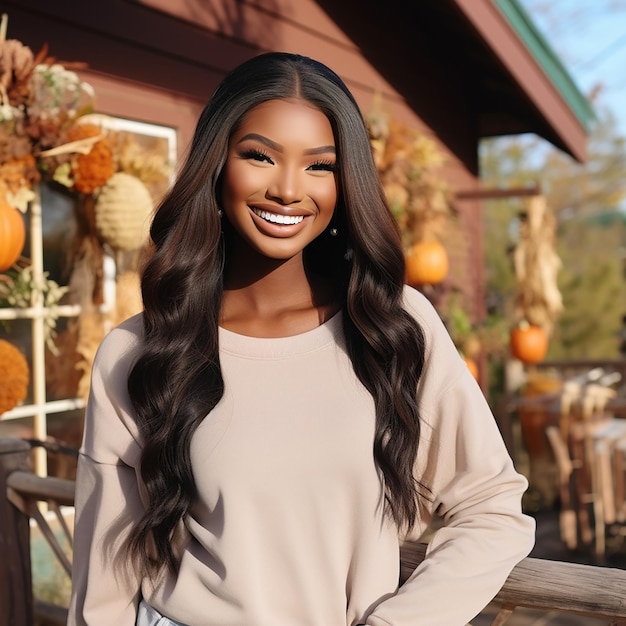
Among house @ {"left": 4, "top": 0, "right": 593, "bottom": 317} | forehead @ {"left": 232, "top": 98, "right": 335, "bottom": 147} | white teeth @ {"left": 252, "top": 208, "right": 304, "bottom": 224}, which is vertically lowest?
white teeth @ {"left": 252, "top": 208, "right": 304, "bottom": 224}

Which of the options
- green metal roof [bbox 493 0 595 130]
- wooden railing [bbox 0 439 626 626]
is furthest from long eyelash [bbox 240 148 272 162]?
green metal roof [bbox 493 0 595 130]

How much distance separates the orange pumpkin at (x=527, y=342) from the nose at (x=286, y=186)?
518 cm

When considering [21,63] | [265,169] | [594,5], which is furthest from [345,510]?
[594,5]

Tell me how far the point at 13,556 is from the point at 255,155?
153 cm

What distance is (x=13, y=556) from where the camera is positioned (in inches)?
98.3

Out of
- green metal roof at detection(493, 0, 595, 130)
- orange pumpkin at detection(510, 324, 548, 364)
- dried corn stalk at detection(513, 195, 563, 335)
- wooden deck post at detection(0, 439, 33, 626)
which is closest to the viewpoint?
wooden deck post at detection(0, 439, 33, 626)

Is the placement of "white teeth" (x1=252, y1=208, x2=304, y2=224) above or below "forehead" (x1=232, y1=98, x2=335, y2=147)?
below

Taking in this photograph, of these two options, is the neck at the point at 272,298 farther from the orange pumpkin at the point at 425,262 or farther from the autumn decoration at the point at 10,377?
the orange pumpkin at the point at 425,262

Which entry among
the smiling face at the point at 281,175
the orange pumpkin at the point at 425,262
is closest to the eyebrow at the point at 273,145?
the smiling face at the point at 281,175

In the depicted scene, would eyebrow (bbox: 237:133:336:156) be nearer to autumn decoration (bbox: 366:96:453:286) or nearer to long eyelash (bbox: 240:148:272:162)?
long eyelash (bbox: 240:148:272:162)

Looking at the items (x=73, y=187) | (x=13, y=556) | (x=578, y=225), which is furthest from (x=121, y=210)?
(x=578, y=225)

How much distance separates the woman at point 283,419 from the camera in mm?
1461

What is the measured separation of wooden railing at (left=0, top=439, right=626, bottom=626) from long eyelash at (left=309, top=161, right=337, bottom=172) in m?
0.69

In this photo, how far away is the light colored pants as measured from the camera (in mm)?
1545
